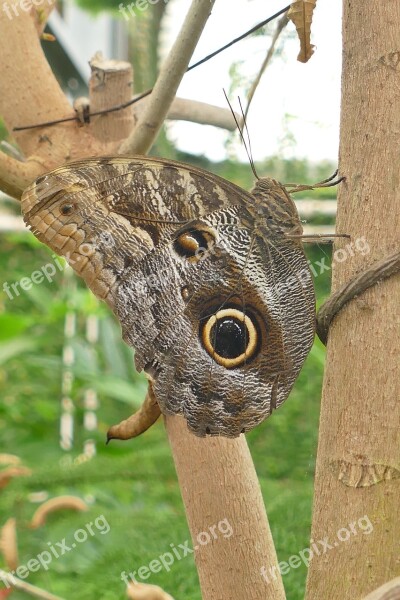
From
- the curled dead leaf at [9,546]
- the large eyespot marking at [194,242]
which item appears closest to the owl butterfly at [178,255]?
the large eyespot marking at [194,242]

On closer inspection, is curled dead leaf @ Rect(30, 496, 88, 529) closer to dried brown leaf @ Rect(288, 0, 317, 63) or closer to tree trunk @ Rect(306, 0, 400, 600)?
tree trunk @ Rect(306, 0, 400, 600)

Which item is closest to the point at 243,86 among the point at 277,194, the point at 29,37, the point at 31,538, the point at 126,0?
the point at 29,37

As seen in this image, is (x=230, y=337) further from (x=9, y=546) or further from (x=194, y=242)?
(x=9, y=546)

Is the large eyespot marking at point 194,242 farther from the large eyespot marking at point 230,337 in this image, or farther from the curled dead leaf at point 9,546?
the curled dead leaf at point 9,546

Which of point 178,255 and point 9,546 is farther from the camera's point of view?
point 9,546

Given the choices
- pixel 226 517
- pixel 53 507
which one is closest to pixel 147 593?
pixel 226 517

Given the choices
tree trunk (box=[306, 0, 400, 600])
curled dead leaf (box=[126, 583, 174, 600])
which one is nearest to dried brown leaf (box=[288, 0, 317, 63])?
tree trunk (box=[306, 0, 400, 600])
